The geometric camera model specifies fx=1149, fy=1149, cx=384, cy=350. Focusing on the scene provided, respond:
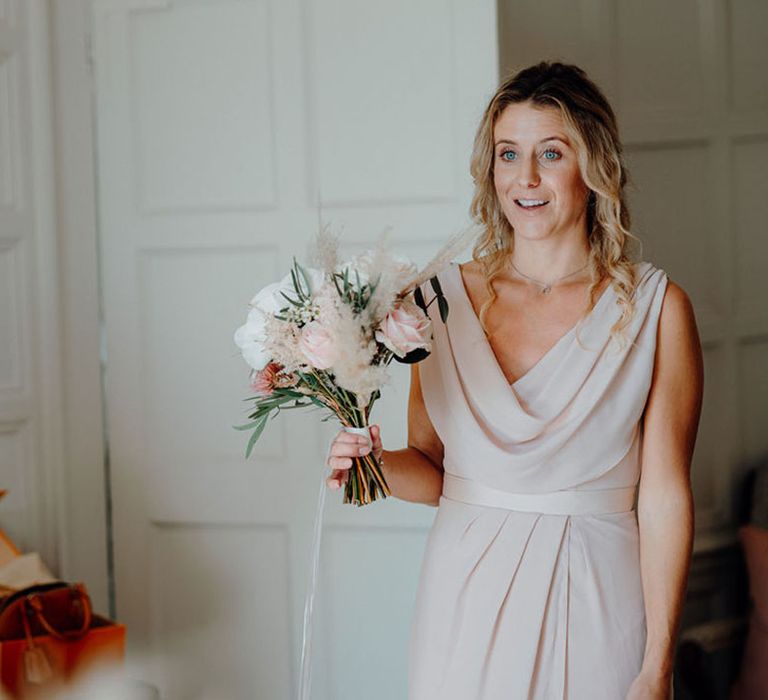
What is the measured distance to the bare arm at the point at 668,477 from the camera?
2.05 meters

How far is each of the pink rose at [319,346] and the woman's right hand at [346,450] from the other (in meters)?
0.19

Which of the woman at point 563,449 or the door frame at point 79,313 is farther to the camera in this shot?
the door frame at point 79,313

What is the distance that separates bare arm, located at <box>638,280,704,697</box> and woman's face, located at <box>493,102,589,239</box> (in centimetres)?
25

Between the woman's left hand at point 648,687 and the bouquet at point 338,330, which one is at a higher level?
the bouquet at point 338,330

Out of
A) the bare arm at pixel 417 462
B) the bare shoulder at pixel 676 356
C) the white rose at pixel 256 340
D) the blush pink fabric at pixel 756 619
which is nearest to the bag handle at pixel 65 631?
the bare arm at pixel 417 462

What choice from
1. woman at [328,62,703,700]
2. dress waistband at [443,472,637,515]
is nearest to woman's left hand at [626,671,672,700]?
woman at [328,62,703,700]

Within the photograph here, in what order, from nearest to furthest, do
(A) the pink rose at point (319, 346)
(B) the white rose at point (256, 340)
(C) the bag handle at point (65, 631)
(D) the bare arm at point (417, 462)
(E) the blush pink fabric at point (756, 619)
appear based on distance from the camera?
1. (A) the pink rose at point (319, 346)
2. (B) the white rose at point (256, 340)
3. (D) the bare arm at point (417, 462)
4. (C) the bag handle at point (65, 631)
5. (E) the blush pink fabric at point (756, 619)

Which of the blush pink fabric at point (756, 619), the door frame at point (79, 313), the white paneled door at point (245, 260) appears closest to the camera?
the white paneled door at point (245, 260)

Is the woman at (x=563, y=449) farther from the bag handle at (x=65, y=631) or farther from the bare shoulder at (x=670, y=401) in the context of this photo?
the bag handle at (x=65, y=631)

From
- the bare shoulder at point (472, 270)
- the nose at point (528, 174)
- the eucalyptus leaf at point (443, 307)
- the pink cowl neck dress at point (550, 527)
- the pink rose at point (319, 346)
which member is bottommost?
the pink cowl neck dress at point (550, 527)

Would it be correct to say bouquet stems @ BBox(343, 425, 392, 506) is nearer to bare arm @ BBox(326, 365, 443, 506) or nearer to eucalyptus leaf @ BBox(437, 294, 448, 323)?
bare arm @ BBox(326, 365, 443, 506)

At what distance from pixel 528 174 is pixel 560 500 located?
0.60 meters

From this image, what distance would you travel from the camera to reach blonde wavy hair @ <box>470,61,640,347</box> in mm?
2100

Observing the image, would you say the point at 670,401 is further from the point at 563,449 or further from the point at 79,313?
the point at 79,313
